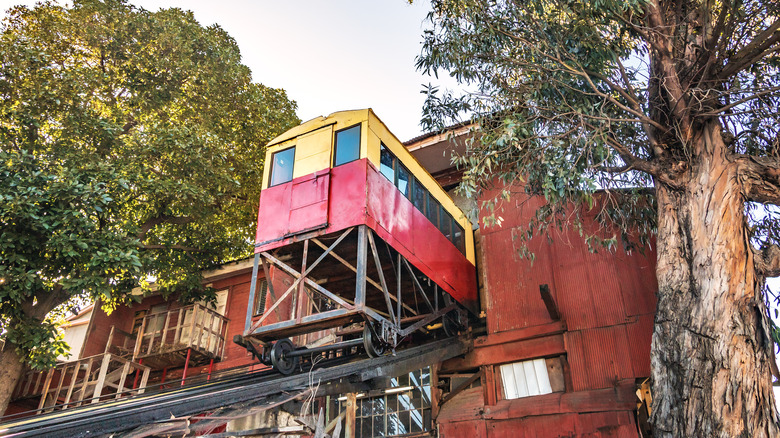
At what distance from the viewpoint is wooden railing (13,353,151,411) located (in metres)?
14.0

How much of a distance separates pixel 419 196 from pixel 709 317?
6.09m

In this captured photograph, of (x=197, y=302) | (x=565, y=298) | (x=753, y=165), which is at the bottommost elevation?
(x=565, y=298)

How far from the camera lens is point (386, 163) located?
10.1 m

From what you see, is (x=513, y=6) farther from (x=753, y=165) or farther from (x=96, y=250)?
(x=96, y=250)

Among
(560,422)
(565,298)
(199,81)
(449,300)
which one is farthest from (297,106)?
(560,422)

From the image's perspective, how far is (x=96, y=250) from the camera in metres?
11.4

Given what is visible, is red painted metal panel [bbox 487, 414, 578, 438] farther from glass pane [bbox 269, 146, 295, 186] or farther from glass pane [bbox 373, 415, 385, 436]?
glass pane [bbox 269, 146, 295, 186]

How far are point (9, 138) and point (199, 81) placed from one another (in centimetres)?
505

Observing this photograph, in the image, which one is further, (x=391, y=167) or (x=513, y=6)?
(x=391, y=167)

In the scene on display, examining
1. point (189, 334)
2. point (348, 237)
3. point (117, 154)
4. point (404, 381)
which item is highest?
point (117, 154)

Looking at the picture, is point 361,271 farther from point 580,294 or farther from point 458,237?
point 458,237

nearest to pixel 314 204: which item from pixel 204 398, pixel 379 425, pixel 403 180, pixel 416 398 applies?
pixel 403 180

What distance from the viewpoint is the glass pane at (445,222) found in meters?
12.2

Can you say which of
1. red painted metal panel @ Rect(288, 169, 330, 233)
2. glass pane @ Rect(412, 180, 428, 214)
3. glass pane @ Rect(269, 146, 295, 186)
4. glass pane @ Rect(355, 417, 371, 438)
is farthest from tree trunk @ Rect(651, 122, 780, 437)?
glass pane @ Rect(269, 146, 295, 186)
